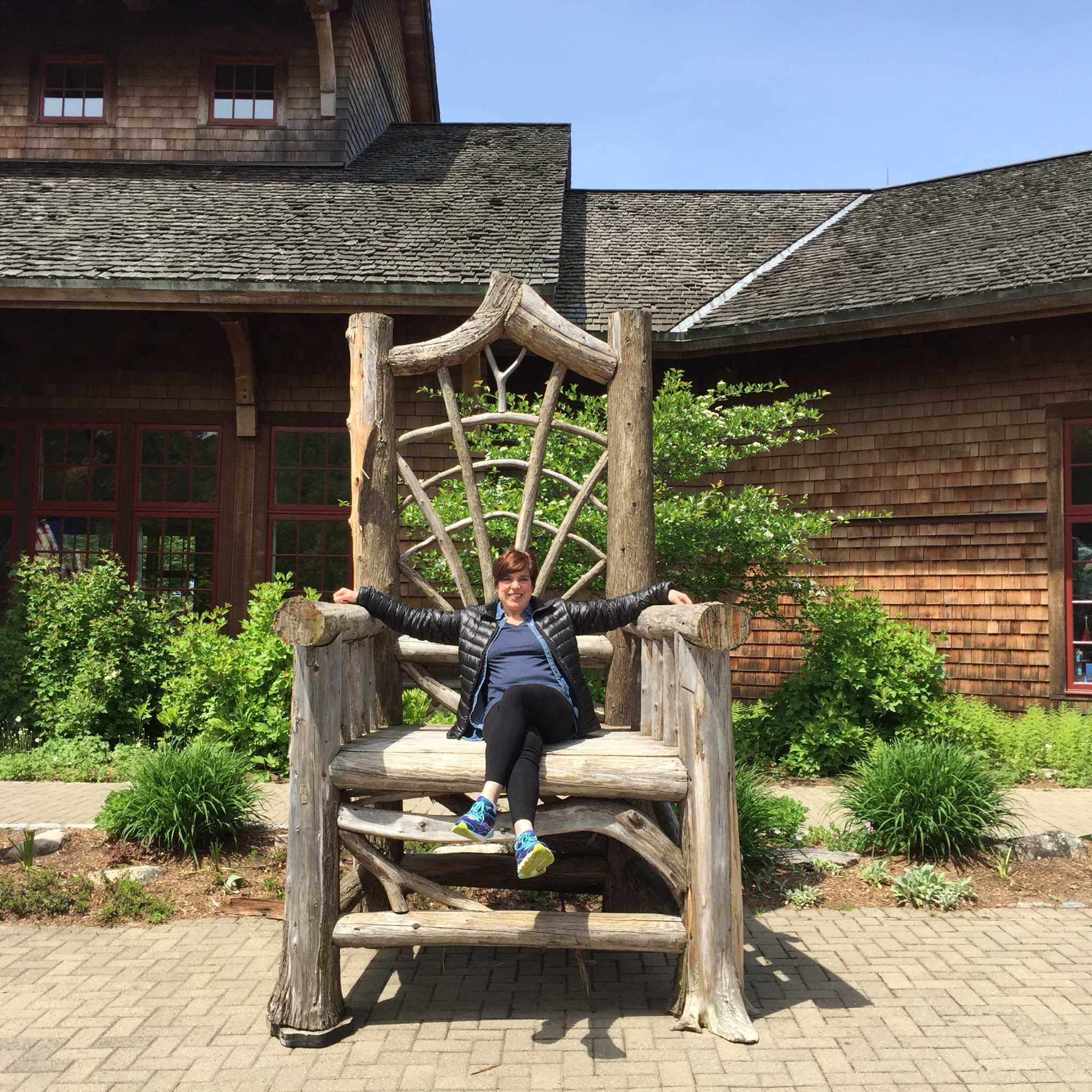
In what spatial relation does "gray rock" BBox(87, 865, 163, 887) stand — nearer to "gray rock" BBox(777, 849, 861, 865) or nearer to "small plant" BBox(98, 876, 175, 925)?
"small plant" BBox(98, 876, 175, 925)

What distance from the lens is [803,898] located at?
448 centimetres

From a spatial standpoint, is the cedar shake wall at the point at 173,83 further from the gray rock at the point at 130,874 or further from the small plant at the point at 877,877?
the small plant at the point at 877,877

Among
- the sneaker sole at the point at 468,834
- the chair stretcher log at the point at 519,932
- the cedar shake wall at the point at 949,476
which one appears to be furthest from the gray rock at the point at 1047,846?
the cedar shake wall at the point at 949,476

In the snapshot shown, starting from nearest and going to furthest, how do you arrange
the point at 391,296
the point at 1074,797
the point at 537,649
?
the point at 537,649
the point at 1074,797
the point at 391,296

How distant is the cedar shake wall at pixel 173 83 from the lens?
12.2 m

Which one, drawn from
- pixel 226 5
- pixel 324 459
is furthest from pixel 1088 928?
pixel 226 5

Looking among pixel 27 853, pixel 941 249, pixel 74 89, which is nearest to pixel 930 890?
pixel 27 853

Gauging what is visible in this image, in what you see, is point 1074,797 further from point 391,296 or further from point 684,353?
point 391,296

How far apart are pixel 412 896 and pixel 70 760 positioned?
401 centimetres

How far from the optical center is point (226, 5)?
1223 cm

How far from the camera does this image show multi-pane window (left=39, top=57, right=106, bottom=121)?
12328 millimetres

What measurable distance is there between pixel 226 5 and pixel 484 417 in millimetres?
10383

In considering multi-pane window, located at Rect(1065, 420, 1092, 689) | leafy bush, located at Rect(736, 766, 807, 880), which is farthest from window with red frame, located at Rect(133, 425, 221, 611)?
multi-pane window, located at Rect(1065, 420, 1092, 689)

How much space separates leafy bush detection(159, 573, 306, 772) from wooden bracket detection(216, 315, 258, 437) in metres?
2.77
